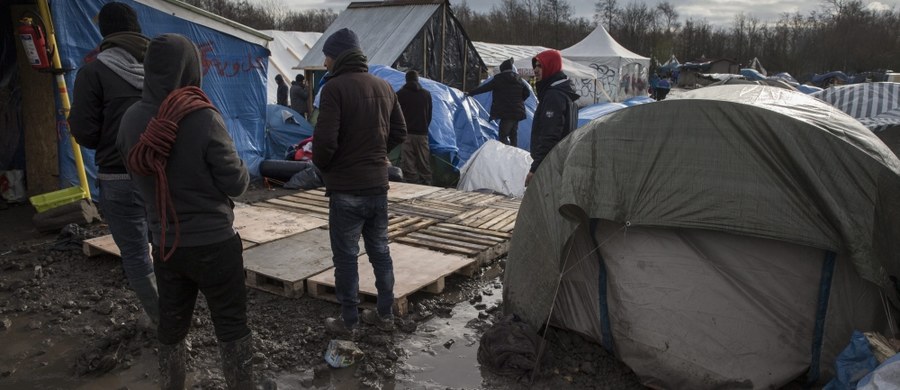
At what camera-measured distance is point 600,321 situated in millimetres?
3777

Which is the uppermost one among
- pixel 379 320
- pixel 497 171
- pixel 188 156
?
pixel 188 156

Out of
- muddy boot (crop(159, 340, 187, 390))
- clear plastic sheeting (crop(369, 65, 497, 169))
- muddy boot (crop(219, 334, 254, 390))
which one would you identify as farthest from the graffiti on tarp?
muddy boot (crop(219, 334, 254, 390))

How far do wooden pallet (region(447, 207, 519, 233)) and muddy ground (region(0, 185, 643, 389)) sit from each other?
4.13 feet

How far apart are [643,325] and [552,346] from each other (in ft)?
2.21

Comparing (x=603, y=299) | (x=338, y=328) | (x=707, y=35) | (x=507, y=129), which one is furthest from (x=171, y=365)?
(x=707, y=35)

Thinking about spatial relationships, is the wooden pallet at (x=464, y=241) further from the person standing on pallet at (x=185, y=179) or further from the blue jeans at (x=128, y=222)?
the person standing on pallet at (x=185, y=179)

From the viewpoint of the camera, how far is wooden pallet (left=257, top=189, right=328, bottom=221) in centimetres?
702

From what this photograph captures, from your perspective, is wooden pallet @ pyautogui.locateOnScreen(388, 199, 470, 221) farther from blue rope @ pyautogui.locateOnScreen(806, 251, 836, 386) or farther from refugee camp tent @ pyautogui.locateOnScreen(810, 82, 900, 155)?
refugee camp tent @ pyautogui.locateOnScreen(810, 82, 900, 155)

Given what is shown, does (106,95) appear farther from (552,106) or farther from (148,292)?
(552,106)

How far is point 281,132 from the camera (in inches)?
421

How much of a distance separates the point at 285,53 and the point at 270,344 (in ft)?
59.0

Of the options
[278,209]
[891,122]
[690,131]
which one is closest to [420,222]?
[278,209]

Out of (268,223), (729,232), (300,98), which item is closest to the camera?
(729,232)

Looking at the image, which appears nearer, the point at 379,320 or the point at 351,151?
the point at 351,151
